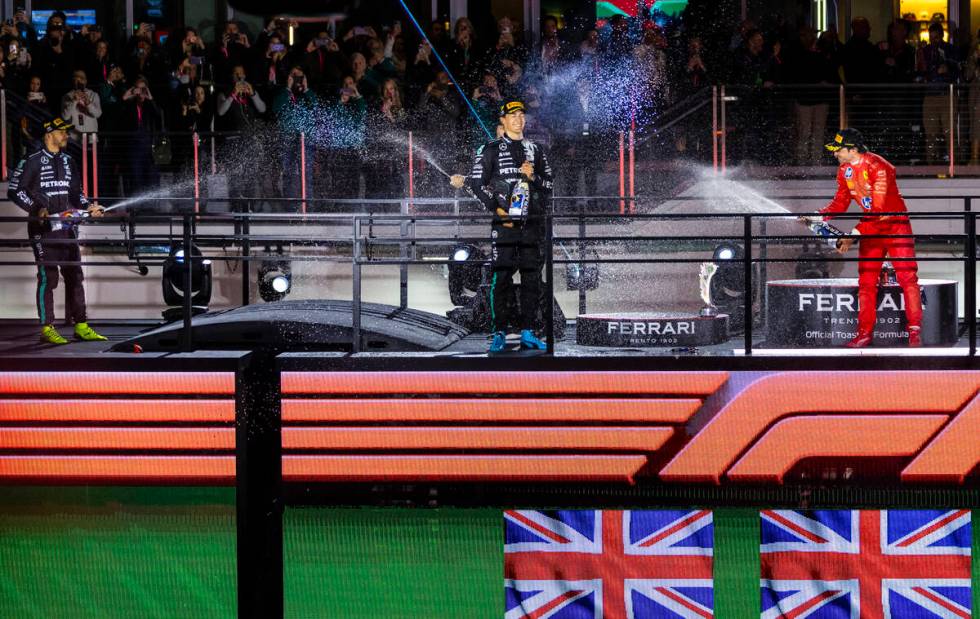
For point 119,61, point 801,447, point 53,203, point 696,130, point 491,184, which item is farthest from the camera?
point 119,61

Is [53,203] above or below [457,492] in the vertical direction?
above

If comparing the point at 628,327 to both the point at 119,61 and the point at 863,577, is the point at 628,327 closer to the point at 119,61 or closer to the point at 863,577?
the point at 863,577

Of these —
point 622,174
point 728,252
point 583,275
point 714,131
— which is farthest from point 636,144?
point 583,275

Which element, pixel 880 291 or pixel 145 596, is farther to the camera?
pixel 880 291

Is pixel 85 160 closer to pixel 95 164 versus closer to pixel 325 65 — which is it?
pixel 95 164

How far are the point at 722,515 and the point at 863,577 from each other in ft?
2.77

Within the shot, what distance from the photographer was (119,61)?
1538 centimetres

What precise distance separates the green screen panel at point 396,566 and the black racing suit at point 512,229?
1.25 m

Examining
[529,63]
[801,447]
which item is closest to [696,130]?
[529,63]

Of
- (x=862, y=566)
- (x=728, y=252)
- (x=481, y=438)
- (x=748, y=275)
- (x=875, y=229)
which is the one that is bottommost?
(x=862, y=566)

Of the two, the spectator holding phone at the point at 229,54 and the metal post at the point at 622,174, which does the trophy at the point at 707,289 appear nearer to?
the metal post at the point at 622,174

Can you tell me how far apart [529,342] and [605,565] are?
1299 millimetres

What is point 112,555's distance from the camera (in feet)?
21.9

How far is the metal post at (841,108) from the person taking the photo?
45.9 ft
